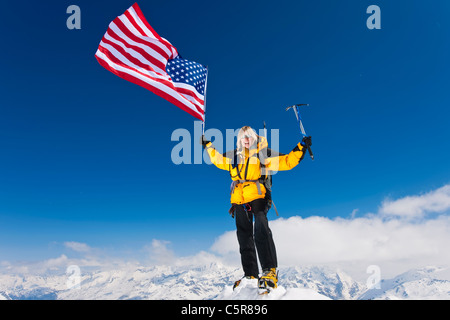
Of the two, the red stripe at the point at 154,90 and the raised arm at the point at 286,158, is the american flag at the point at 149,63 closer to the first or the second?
the red stripe at the point at 154,90

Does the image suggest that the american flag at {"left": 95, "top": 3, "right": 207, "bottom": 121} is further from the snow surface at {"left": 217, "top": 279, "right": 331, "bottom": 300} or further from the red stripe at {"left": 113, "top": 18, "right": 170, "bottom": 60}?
the snow surface at {"left": 217, "top": 279, "right": 331, "bottom": 300}

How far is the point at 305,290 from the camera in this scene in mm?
5609

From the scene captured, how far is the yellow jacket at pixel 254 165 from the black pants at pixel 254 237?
0.26 m

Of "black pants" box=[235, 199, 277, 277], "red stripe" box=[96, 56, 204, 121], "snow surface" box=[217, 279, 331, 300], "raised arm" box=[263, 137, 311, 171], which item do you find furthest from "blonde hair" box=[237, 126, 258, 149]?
"snow surface" box=[217, 279, 331, 300]

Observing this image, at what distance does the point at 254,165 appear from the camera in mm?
7277

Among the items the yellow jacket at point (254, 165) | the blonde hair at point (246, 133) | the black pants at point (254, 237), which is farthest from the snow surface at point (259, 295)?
the blonde hair at point (246, 133)

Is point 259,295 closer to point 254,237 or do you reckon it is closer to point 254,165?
point 254,237

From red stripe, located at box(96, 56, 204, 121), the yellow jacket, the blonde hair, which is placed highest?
red stripe, located at box(96, 56, 204, 121)

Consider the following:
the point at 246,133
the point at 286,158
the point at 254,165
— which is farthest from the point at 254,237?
the point at 246,133

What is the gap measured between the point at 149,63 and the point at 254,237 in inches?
Result: 273

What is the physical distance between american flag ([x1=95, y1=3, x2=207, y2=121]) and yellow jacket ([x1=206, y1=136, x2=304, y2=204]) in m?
2.52

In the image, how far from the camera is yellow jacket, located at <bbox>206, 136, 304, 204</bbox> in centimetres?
710
